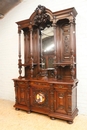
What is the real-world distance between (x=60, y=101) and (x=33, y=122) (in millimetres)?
730

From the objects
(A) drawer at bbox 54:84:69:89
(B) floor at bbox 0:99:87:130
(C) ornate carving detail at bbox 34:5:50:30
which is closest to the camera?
(B) floor at bbox 0:99:87:130

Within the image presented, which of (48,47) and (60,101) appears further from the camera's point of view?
(48,47)

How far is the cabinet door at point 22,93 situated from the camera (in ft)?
9.79

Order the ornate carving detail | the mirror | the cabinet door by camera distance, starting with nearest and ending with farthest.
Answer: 1. the ornate carving detail
2. the cabinet door
3. the mirror

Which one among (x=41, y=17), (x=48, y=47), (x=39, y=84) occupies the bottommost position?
(x=39, y=84)

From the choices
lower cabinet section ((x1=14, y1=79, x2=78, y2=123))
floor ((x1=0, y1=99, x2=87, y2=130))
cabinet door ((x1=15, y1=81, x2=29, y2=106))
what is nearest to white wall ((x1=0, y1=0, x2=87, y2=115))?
lower cabinet section ((x1=14, y1=79, x2=78, y2=123))

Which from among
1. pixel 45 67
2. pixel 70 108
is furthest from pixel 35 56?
pixel 70 108

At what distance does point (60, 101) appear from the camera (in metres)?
2.59

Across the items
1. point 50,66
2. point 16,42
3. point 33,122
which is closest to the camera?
point 33,122

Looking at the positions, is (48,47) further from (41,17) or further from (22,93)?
(22,93)

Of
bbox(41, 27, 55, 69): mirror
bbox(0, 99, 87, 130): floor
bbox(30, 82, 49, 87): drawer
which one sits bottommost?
bbox(0, 99, 87, 130): floor

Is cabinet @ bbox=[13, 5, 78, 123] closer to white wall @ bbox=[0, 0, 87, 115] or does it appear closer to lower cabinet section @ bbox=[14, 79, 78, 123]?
lower cabinet section @ bbox=[14, 79, 78, 123]

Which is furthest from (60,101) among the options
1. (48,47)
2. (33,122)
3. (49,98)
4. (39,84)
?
(48,47)

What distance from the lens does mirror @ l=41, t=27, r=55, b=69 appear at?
3.09m
